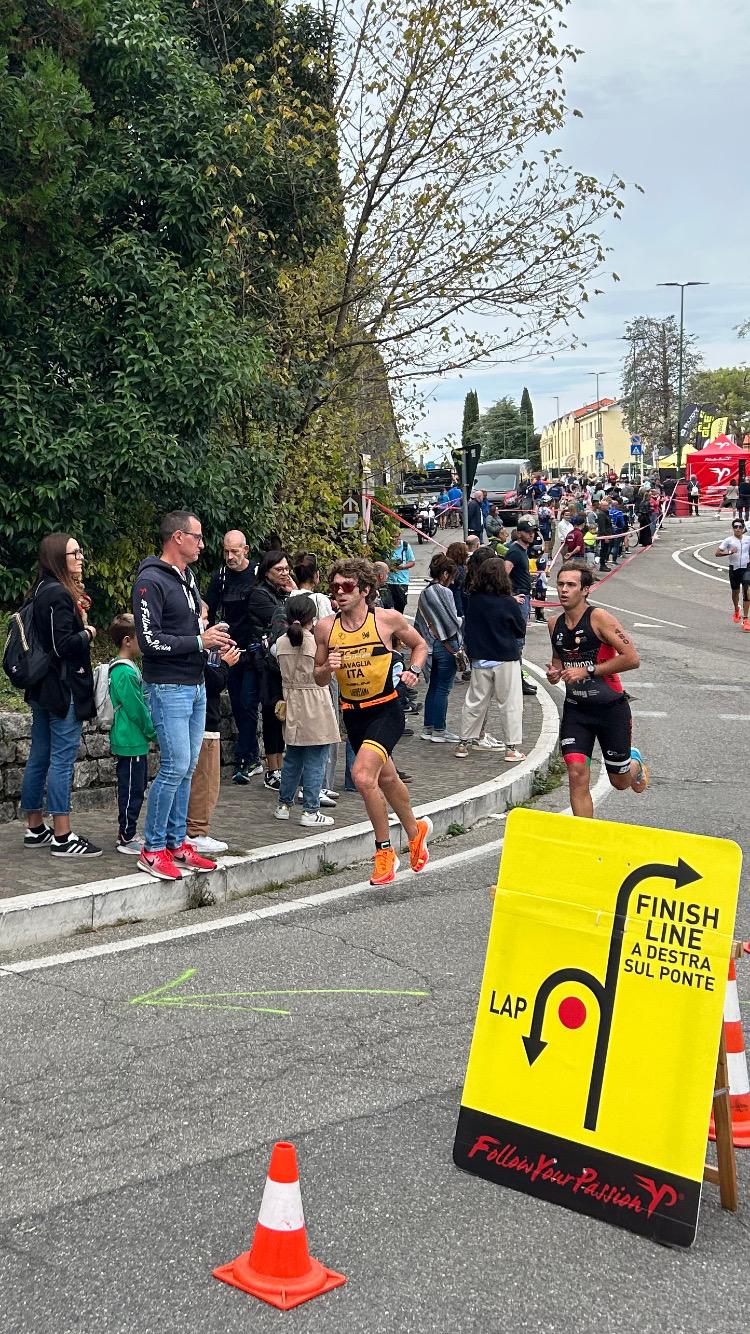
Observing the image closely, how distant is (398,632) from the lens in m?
8.19

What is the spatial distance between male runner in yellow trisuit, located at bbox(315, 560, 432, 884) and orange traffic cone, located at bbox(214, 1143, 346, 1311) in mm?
4449

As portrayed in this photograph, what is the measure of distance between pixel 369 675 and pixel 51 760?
6.53ft

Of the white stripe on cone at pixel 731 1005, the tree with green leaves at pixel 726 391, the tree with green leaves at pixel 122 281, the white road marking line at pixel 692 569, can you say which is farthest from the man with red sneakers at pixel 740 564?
the tree with green leaves at pixel 726 391

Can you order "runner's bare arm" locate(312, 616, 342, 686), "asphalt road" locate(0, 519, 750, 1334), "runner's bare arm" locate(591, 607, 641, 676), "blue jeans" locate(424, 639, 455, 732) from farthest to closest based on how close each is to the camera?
"blue jeans" locate(424, 639, 455, 732), "runner's bare arm" locate(591, 607, 641, 676), "runner's bare arm" locate(312, 616, 342, 686), "asphalt road" locate(0, 519, 750, 1334)

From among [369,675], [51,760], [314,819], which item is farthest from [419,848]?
[51,760]

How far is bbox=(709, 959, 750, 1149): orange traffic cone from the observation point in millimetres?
4286

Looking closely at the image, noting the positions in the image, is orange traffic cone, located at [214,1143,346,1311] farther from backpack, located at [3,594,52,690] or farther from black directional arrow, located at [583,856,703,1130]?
backpack, located at [3,594,52,690]

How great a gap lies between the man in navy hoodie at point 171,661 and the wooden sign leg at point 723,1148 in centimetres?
406

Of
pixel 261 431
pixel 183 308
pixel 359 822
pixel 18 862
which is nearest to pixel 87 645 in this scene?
pixel 18 862

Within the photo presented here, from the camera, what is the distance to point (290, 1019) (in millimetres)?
5590

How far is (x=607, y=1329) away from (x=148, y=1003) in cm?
289

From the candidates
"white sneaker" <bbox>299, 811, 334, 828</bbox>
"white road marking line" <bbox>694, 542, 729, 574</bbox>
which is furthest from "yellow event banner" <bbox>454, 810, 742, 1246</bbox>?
"white road marking line" <bbox>694, 542, 729, 574</bbox>

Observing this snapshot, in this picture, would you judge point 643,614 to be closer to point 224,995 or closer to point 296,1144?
point 224,995

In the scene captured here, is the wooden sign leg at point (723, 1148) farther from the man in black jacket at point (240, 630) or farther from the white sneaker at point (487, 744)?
the white sneaker at point (487, 744)
